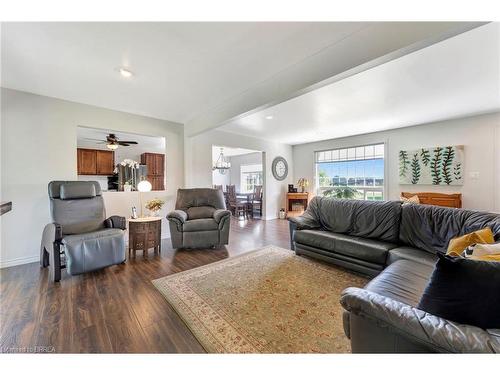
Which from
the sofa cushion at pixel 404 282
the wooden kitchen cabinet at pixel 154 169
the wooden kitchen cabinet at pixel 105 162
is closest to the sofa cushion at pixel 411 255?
the sofa cushion at pixel 404 282

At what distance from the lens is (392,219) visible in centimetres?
262

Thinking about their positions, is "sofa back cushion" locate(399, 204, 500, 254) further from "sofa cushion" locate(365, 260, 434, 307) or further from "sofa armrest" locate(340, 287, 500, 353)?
"sofa armrest" locate(340, 287, 500, 353)

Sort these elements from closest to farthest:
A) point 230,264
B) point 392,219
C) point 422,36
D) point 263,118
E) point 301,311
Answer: point 422,36 < point 301,311 < point 392,219 < point 230,264 < point 263,118

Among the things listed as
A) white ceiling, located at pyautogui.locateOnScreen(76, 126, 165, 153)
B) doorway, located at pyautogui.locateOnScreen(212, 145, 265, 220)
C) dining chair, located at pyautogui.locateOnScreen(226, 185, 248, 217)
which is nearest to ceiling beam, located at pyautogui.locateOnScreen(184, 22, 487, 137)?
white ceiling, located at pyautogui.locateOnScreen(76, 126, 165, 153)

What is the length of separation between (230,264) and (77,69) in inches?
114

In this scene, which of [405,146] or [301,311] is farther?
[405,146]

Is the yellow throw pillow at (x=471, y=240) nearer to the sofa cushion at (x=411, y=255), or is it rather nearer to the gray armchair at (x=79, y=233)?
the sofa cushion at (x=411, y=255)

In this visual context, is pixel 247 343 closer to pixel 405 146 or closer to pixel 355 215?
pixel 355 215

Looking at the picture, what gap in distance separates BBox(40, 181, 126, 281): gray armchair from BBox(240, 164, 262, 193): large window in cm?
653

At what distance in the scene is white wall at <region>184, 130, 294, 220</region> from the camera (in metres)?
4.73

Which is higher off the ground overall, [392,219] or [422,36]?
[422,36]

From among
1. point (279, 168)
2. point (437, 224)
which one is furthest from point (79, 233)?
point (279, 168)

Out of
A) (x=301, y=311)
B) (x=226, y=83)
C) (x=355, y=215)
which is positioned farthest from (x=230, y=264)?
(x=226, y=83)

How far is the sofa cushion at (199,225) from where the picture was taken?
11.1 feet
